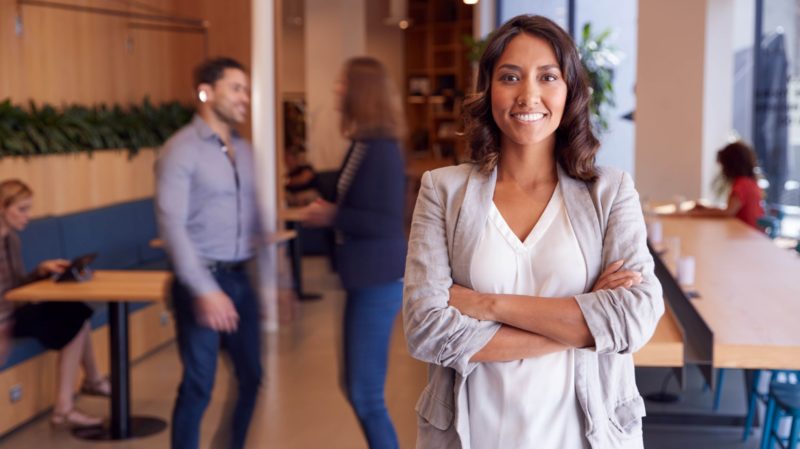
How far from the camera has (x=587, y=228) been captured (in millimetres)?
1879

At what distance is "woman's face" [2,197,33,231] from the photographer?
500 centimetres

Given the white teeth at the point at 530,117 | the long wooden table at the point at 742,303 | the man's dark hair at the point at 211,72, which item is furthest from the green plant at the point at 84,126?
the white teeth at the point at 530,117

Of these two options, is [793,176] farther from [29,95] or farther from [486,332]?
[486,332]

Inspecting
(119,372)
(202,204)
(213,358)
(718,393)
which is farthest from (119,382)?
(718,393)

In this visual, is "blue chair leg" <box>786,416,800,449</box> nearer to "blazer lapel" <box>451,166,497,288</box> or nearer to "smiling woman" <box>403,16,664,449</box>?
"smiling woman" <box>403,16,664,449</box>

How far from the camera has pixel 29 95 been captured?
6.92 m

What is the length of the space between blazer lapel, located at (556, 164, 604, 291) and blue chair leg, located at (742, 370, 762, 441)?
10.4 feet

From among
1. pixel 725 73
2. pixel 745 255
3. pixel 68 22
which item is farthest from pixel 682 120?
pixel 68 22

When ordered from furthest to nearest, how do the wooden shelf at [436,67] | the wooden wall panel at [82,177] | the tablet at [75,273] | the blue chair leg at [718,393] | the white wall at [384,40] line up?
the wooden shelf at [436,67] → the white wall at [384,40] → the wooden wall panel at [82,177] → the blue chair leg at [718,393] → the tablet at [75,273]

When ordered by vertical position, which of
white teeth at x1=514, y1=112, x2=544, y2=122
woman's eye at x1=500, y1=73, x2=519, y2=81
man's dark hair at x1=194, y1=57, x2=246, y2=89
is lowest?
white teeth at x1=514, y1=112, x2=544, y2=122

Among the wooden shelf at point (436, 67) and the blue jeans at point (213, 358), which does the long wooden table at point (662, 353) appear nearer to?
the blue jeans at point (213, 358)

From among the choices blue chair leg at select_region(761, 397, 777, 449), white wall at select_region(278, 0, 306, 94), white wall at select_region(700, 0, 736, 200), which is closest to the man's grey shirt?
blue chair leg at select_region(761, 397, 777, 449)

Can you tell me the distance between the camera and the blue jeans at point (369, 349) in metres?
3.60

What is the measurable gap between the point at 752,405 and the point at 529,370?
3.44 meters
